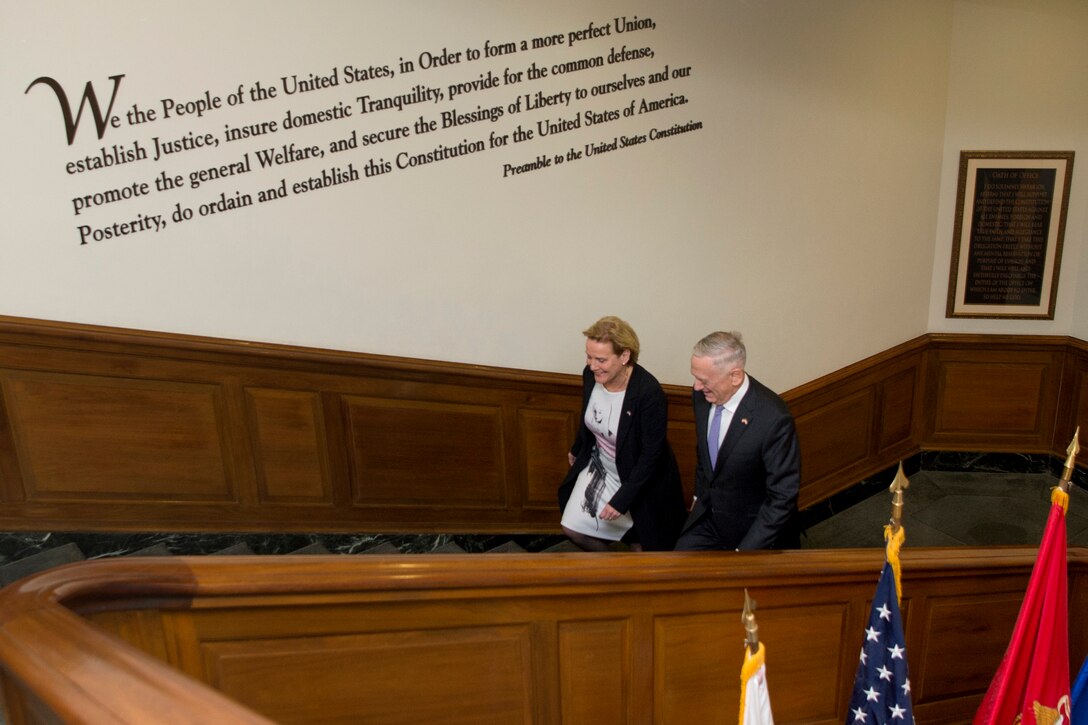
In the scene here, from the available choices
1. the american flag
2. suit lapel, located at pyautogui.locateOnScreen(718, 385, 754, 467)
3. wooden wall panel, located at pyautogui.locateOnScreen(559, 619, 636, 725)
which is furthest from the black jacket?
the american flag

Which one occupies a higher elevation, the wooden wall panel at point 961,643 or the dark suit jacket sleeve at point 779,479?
the dark suit jacket sleeve at point 779,479

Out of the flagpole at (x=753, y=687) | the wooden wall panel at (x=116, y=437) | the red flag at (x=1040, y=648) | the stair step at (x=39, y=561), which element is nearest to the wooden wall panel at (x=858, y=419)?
the red flag at (x=1040, y=648)

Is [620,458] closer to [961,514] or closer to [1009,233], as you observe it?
[961,514]

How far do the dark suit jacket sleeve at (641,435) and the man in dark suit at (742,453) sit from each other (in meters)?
0.26

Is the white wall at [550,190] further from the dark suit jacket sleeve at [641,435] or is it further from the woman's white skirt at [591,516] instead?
the dark suit jacket sleeve at [641,435]

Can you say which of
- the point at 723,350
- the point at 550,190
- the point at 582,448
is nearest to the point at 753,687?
the point at 723,350

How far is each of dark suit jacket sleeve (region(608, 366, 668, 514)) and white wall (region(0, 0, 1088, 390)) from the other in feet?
3.82

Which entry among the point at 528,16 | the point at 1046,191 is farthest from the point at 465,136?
the point at 1046,191

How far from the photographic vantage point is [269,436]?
Answer: 4.53m

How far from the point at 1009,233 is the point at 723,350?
4053mm

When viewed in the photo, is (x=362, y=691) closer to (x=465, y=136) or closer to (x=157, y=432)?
(x=157, y=432)

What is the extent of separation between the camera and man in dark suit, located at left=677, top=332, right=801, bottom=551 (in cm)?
336

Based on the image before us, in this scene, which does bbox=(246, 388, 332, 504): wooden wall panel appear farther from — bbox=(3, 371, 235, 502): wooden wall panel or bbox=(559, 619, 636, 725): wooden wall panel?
bbox=(559, 619, 636, 725): wooden wall panel

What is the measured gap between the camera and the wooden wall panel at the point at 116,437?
13.5 ft
